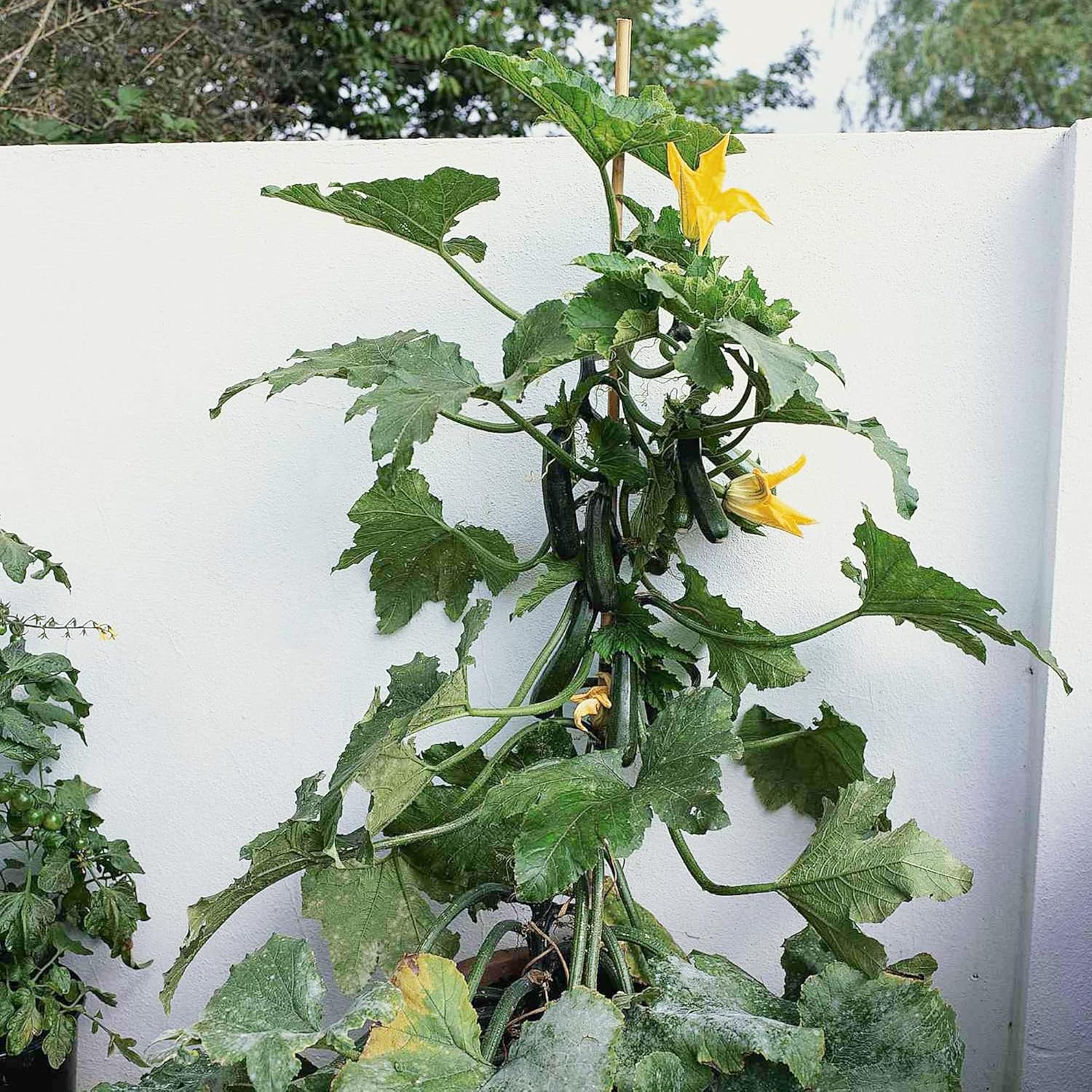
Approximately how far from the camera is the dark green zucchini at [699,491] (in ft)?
4.19

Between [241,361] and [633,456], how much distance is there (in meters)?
0.60

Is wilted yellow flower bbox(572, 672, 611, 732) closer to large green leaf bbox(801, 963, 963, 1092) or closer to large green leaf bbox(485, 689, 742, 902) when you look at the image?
large green leaf bbox(485, 689, 742, 902)

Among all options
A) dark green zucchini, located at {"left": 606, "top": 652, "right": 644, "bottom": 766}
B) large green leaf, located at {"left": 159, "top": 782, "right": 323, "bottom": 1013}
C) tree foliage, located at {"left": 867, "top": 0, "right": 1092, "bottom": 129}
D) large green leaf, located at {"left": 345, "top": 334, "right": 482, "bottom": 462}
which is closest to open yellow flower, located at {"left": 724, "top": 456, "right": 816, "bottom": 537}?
dark green zucchini, located at {"left": 606, "top": 652, "right": 644, "bottom": 766}

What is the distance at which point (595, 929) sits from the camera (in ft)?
3.91

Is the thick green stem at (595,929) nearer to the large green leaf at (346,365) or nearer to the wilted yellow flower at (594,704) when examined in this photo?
Result: the wilted yellow flower at (594,704)

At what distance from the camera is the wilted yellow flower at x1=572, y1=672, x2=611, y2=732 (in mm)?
1291

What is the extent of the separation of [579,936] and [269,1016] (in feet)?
1.00

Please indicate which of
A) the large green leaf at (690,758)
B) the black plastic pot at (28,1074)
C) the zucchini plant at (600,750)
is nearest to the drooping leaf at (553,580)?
the zucchini plant at (600,750)

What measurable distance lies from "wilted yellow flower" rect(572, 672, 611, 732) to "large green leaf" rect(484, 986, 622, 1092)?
1.01 feet

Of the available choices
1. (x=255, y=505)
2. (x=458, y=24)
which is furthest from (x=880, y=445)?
(x=458, y=24)

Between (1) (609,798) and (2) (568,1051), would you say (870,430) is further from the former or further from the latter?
(2) (568,1051)

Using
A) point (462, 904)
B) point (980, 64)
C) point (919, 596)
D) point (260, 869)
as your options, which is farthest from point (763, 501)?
point (980, 64)

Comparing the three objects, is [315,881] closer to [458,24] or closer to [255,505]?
[255,505]

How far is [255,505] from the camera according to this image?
1602 mm
